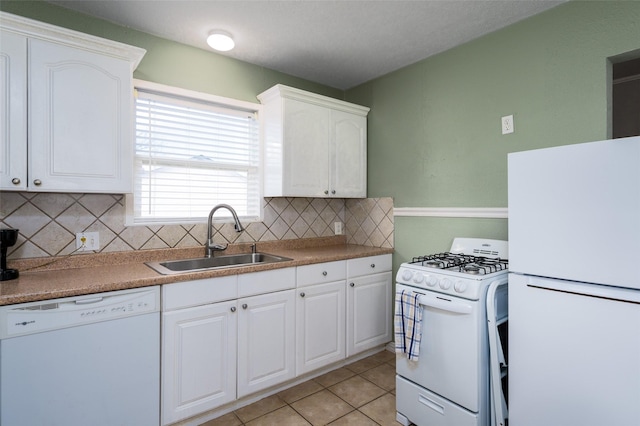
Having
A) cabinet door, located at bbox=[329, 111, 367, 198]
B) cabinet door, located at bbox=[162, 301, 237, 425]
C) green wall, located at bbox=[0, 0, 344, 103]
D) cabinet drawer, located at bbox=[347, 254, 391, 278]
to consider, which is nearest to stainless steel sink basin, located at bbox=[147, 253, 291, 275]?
cabinet door, located at bbox=[162, 301, 237, 425]

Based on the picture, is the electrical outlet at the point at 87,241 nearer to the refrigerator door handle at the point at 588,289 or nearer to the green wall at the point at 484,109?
the green wall at the point at 484,109

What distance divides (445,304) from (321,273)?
0.95m

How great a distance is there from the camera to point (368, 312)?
277cm

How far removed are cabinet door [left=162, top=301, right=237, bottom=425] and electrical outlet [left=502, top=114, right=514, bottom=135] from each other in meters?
2.11

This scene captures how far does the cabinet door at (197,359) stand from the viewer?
1819 millimetres

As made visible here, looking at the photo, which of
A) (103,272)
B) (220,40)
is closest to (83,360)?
(103,272)

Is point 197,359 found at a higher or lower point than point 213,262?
lower

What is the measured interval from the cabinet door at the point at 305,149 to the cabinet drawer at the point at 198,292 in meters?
0.92

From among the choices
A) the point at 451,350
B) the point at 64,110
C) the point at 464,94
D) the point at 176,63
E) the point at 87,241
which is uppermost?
the point at 176,63

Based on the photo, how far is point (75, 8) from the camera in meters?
2.04

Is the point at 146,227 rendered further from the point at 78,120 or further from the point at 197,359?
the point at 197,359

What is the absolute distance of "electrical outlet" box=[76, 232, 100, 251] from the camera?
6.74ft

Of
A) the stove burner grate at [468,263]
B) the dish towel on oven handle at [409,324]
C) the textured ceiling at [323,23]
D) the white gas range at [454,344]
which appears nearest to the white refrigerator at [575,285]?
the white gas range at [454,344]

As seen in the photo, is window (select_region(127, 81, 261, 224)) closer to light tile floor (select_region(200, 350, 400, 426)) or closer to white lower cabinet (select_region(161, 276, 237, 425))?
white lower cabinet (select_region(161, 276, 237, 425))
